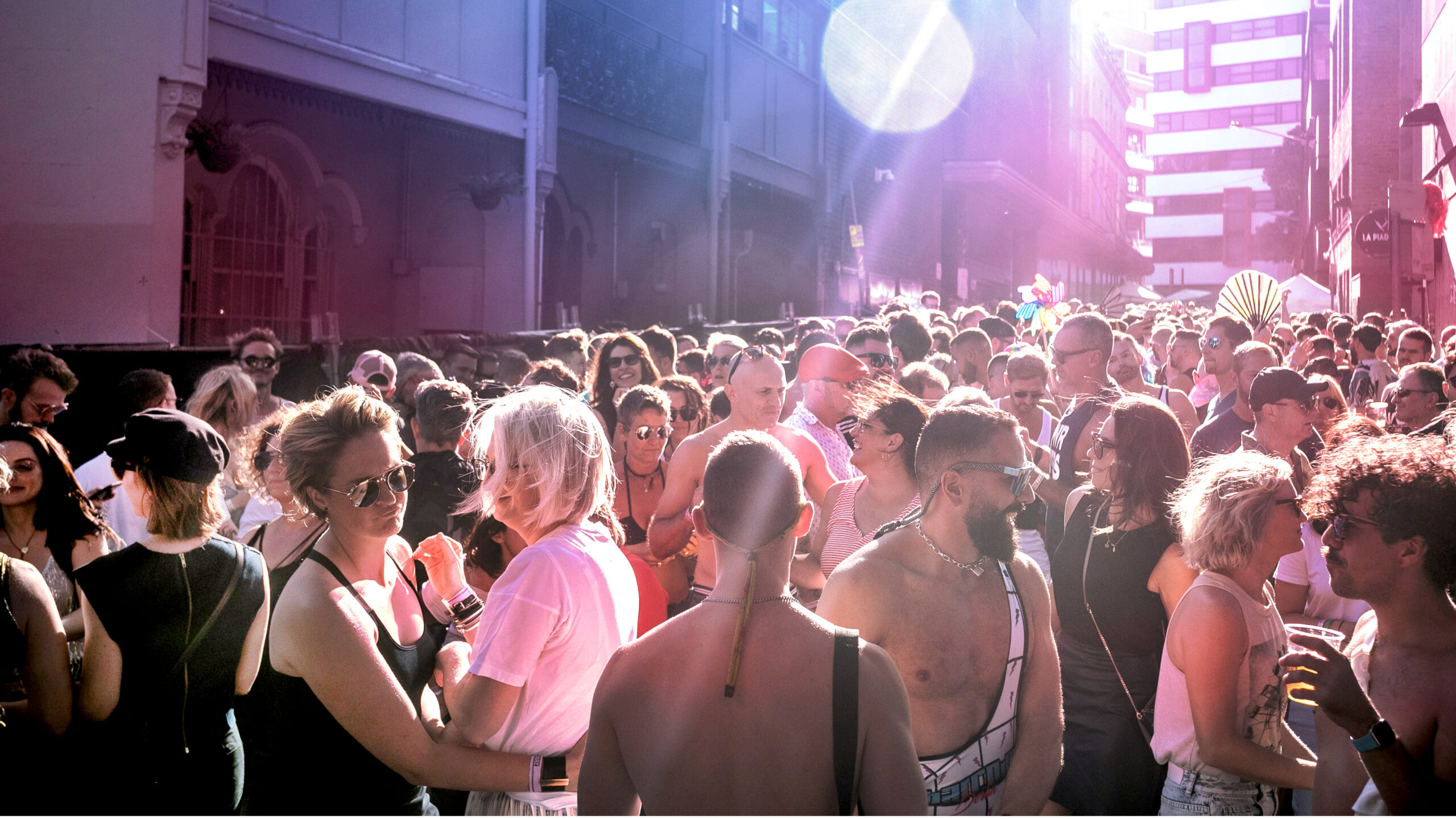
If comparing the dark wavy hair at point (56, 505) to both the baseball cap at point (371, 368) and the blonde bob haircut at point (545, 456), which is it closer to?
the blonde bob haircut at point (545, 456)

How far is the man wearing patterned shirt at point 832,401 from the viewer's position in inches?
223

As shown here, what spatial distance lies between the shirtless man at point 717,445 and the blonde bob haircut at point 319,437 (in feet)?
6.07

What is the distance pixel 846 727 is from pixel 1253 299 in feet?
35.3

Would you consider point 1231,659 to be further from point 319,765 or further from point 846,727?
point 319,765

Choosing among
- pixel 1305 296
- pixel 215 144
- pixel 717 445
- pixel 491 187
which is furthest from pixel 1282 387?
pixel 1305 296

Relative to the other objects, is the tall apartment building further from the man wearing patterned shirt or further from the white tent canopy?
the man wearing patterned shirt

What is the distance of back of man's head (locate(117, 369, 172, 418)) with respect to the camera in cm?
571

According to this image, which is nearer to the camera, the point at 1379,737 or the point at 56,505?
the point at 1379,737

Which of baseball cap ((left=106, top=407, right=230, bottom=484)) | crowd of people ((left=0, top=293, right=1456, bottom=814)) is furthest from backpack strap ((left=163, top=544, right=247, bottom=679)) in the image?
baseball cap ((left=106, top=407, right=230, bottom=484))

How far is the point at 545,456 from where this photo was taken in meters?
2.91

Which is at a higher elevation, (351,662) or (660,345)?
(660,345)

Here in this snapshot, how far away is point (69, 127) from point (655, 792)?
411 inches

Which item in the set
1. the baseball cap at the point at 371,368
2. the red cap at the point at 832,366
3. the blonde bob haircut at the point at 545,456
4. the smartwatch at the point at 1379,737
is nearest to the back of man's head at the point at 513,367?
the baseball cap at the point at 371,368

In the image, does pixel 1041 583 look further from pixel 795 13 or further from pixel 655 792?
pixel 795 13
